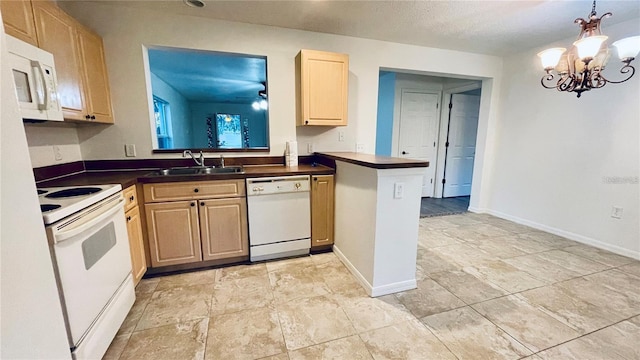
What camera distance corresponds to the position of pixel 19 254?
77 cm

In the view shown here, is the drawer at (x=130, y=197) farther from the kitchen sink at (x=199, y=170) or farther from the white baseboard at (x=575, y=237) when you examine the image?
the white baseboard at (x=575, y=237)

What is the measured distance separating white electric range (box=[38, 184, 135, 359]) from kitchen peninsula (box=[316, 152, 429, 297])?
1.67 meters

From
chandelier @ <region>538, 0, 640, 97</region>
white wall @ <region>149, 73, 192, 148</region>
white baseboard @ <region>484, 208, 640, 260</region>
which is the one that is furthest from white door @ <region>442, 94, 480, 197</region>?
white wall @ <region>149, 73, 192, 148</region>

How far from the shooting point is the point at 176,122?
21.8 ft

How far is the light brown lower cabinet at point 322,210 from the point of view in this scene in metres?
2.57

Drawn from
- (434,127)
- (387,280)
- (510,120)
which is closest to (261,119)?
(434,127)

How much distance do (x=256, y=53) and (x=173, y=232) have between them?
1.94 meters

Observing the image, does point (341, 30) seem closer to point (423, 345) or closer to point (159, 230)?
point (159, 230)

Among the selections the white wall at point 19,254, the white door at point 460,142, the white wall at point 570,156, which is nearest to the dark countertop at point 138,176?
the white wall at point 19,254

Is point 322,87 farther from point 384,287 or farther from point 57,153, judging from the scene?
point 57,153

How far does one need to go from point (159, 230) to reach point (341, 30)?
2685mm

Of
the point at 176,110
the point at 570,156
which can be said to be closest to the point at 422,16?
the point at 570,156

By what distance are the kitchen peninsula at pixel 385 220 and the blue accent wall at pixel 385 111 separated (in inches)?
104

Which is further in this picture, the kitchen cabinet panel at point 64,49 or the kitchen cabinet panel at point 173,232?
the kitchen cabinet panel at point 173,232
